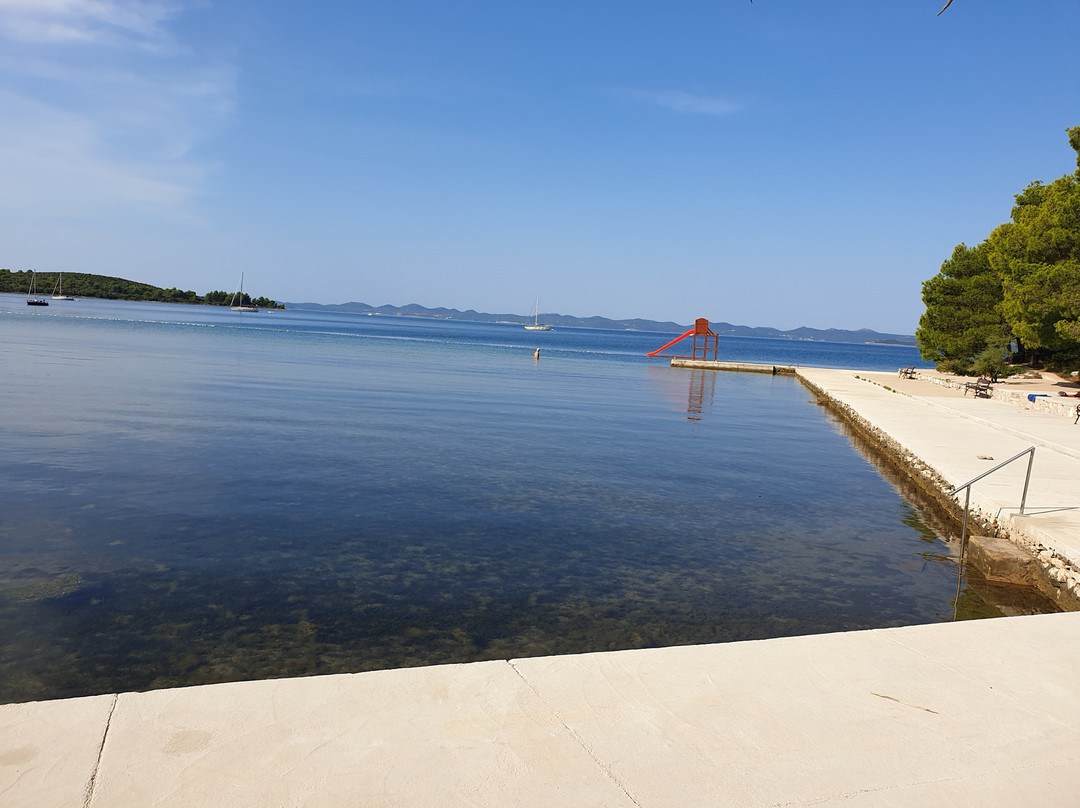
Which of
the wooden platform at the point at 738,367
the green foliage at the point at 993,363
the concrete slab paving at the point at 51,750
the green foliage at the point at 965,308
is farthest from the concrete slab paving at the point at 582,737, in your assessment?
the wooden platform at the point at 738,367

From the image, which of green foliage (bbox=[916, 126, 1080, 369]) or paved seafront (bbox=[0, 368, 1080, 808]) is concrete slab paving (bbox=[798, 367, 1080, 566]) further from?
paved seafront (bbox=[0, 368, 1080, 808])

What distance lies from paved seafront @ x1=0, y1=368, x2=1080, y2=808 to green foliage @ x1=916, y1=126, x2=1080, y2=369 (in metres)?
24.2

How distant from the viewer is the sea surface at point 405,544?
252 inches

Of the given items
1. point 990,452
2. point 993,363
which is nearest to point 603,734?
point 990,452

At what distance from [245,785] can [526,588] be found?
178 inches

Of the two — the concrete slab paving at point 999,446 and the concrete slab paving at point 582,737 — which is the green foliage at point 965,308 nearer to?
the concrete slab paving at point 999,446

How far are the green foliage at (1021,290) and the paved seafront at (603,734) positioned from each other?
24.2 m

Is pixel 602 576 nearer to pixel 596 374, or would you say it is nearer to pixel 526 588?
pixel 526 588

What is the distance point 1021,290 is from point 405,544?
26.4 metres

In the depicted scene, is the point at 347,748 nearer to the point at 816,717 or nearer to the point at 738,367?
the point at 816,717

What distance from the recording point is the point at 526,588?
778 cm

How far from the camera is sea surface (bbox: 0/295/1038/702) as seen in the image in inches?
252

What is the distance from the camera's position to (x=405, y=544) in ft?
29.5

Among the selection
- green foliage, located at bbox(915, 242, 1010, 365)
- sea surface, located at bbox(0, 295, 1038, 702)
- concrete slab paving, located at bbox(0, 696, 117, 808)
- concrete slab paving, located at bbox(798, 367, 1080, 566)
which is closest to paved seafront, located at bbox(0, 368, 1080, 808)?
concrete slab paving, located at bbox(0, 696, 117, 808)
